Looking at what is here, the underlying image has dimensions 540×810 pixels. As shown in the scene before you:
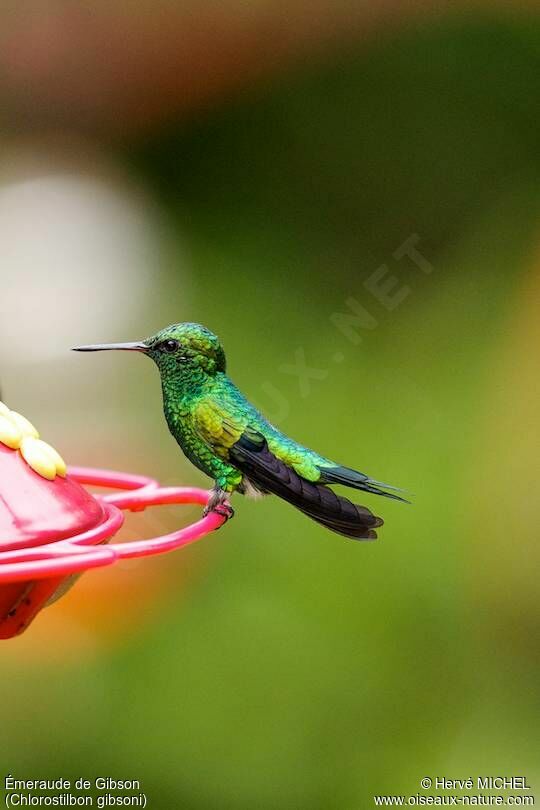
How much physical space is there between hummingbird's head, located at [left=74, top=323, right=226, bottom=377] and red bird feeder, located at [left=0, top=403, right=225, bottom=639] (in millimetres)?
Answer: 243

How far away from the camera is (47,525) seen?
1.47 meters

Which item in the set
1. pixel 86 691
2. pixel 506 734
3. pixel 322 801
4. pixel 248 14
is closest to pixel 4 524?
pixel 86 691

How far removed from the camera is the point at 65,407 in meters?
3.67

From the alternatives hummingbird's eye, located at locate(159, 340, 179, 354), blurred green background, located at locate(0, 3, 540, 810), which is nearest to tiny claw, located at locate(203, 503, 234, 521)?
hummingbird's eye, located at locate(159, 340, 179, 354)

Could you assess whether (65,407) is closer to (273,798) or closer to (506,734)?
A: (273,798)

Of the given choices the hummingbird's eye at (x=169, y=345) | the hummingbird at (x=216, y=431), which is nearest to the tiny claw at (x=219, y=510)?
the hummingbird at (x=216, y=431)

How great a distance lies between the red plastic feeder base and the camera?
4.08ft

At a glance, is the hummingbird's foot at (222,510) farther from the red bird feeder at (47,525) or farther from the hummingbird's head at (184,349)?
the hummingbird's head at (184,349)

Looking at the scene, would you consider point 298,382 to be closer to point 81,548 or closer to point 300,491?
point 300,491

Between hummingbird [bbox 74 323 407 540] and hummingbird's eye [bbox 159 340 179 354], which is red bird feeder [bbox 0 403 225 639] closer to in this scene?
hummingbird [bbox 74 323 407 540]

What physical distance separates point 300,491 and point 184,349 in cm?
31

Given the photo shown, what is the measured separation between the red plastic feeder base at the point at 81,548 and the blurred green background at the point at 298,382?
A: 1527mm

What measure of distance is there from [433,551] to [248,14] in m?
2.44

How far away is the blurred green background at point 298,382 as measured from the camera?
329 cm
